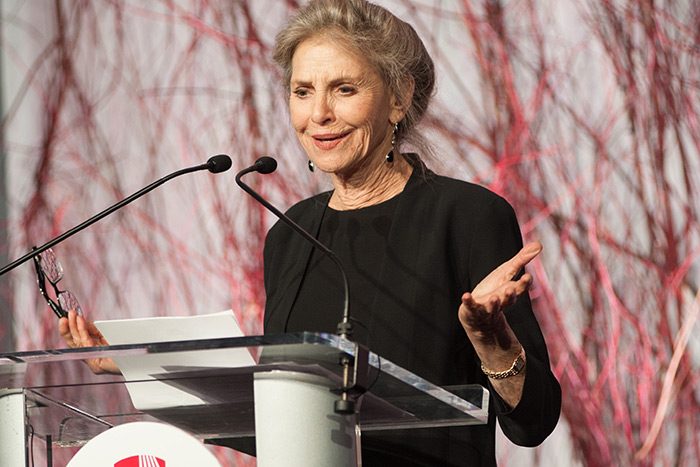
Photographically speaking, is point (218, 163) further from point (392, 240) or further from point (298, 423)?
point (298, 423)

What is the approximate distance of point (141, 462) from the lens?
1.04 meters

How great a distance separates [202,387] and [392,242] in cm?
61

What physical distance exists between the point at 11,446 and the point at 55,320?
2.29m

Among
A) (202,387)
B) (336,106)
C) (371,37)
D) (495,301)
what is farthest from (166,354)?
(371,37)

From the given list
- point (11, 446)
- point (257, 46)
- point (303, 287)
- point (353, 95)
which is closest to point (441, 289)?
point (303, 287)

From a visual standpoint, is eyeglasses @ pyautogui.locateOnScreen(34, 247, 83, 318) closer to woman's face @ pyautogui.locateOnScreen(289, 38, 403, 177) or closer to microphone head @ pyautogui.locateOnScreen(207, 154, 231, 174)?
microphone head @ pyautogui.locateOnScreen(207, 154, 231, 174)

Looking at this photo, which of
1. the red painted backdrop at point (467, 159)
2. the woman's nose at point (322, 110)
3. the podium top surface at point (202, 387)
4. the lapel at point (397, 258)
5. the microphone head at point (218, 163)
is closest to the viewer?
the podium top surface at point (202, 387)

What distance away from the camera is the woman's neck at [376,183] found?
1714 mm

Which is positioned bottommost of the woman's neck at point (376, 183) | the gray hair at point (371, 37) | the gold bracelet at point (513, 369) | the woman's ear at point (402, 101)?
the gold bracelet at point (513, 369)

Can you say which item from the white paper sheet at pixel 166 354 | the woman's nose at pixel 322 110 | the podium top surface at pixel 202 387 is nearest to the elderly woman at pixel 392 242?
the woman's nose at pixel 322 110

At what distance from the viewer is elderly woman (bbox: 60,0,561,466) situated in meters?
1.39

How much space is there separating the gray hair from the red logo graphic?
874 millimetres

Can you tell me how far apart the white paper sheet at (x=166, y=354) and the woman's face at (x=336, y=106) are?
24.8 inches

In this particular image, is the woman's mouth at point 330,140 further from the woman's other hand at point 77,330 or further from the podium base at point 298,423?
the podium base at point 298,423
